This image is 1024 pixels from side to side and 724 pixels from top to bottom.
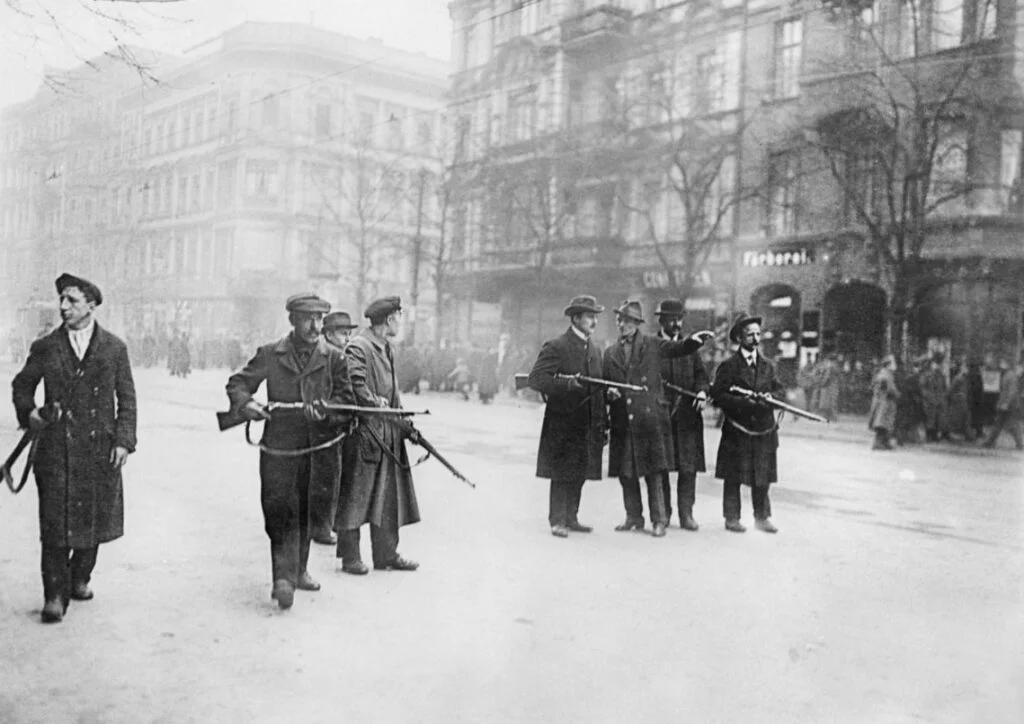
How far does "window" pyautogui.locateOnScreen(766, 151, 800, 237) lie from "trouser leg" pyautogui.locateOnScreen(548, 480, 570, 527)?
13.1 feet

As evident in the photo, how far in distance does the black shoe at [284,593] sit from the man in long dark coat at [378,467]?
678mm

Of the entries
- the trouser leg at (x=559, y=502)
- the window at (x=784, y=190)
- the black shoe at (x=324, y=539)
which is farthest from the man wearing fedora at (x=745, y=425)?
the window at (x=784, y=190)

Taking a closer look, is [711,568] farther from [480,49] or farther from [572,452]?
[480,49]

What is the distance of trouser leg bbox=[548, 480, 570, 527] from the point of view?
5.95 m

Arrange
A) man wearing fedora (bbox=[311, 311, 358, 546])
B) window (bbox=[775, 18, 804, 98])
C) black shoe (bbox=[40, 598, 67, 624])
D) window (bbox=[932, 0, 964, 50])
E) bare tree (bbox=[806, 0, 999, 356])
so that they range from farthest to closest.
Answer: bare tree (bbox=[806, 0, 999, 356]) → window (bbox=[775, 18, 804, 98]) → window (bbox=[932, 0, 964, 50]) → man wearing fedora (bbox=[311, 311, 358, 546]) → black shoe (bbox=[40, 598, 67, 624])

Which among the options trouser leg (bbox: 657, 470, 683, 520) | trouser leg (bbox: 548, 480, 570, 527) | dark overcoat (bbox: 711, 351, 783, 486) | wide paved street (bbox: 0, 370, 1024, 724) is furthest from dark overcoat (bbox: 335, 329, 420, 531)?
dark overcoat (bbox: 711, 351, 783, 486)

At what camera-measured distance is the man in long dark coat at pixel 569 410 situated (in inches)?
231

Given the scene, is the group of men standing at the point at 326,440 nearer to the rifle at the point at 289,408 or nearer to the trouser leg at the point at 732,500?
the rifle at the point at 289,408

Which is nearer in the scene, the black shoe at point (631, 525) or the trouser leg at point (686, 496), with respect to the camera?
the black shoe at point (631, 525)

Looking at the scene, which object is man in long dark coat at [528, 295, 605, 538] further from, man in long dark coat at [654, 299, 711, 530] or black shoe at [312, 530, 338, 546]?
black shoe at [312, 530, 338, 546]

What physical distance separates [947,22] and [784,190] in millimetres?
1928

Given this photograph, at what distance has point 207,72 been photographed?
16.4 feet

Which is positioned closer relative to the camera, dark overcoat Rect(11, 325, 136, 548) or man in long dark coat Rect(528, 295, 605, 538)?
dark overcoat Rect(11, 325, 136, 548)

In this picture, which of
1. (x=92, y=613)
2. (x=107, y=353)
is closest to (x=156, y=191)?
(x=107, y=353)
